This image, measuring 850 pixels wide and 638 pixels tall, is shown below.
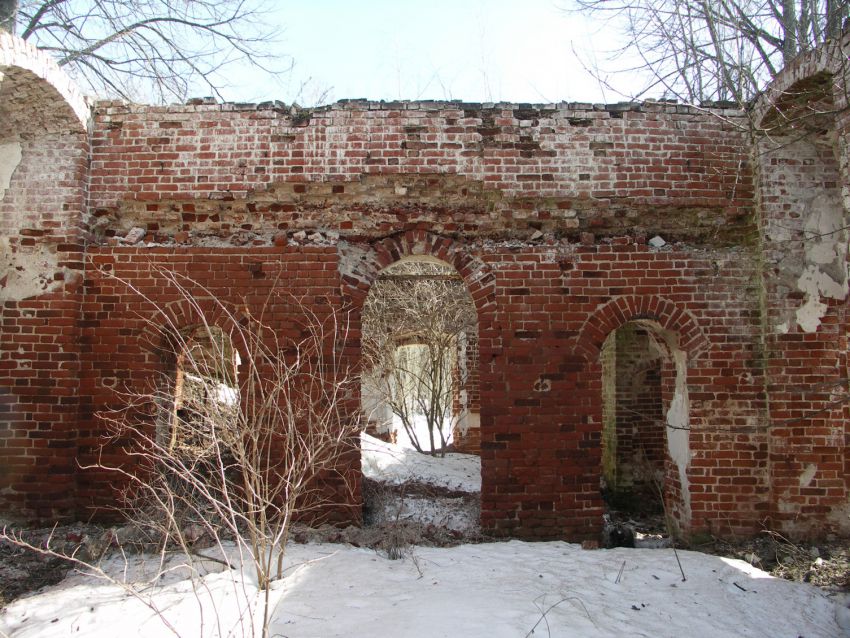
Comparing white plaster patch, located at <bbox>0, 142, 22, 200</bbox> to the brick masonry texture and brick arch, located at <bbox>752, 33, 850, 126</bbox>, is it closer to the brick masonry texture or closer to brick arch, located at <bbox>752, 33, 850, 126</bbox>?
the brick masonry texture

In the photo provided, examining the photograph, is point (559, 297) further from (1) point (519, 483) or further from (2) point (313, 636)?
(2) point (313, 636)

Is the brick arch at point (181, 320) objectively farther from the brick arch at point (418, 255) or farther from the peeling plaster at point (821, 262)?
the peeling plaster at point (821, 262)

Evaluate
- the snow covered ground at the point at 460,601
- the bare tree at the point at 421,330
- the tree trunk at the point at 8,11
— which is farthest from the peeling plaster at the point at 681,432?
the tree trunk at the point at 8,11

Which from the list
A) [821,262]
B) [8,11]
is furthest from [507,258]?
[8,11]

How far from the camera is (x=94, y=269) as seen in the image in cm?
572

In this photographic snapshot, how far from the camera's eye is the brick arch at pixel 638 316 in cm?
570

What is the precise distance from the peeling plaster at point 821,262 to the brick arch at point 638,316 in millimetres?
1002

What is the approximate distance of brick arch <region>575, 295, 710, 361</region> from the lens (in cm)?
570

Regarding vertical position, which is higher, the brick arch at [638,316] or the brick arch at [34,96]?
the brick arch at [34,96]

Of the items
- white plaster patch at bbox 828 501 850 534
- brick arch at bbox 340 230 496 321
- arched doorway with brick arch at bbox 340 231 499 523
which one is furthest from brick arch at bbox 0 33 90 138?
white plaster patch at bbox 828 501 850 534

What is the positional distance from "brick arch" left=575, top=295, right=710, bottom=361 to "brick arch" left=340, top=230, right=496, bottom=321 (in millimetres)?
986

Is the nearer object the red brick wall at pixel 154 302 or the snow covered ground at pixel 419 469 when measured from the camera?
the red brick wall at pixel 154 302

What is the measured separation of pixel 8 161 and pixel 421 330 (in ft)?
25.1

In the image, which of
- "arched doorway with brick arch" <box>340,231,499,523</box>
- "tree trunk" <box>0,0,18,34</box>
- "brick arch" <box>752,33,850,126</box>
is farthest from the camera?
"arched doorway with brick arch" <box>340,231,499,523</box>
